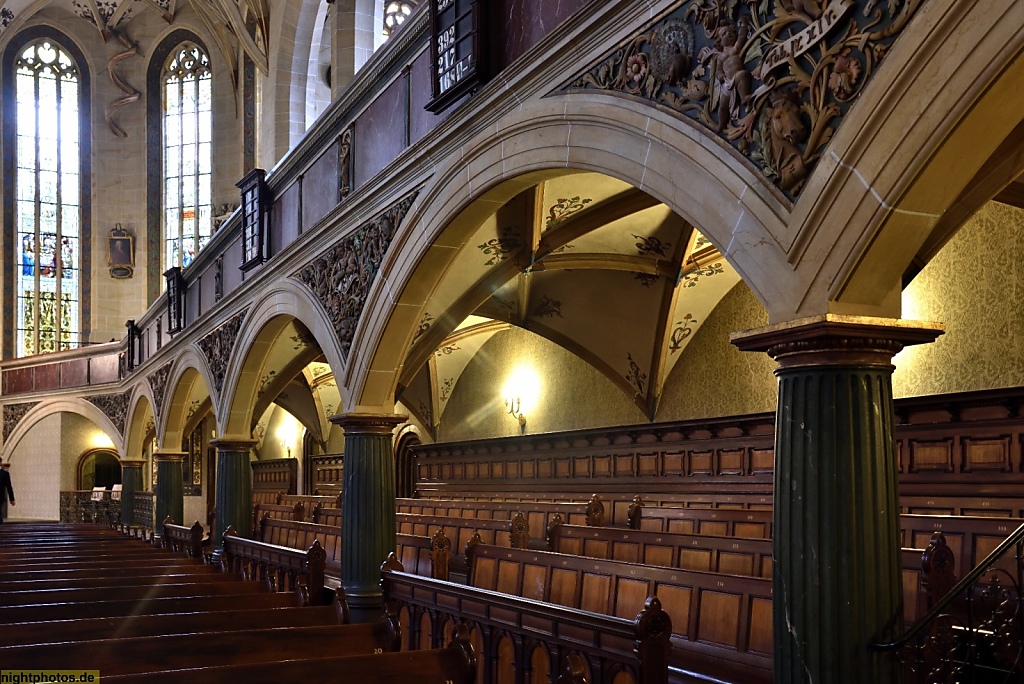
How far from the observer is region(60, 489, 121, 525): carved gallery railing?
2277 cm

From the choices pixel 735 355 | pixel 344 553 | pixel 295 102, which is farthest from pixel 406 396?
pixel 344 553

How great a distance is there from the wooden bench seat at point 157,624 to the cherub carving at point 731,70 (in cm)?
341

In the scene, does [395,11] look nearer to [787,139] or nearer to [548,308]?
[548,308]

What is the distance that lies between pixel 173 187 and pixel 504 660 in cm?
2372

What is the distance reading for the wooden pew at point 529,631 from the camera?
384 cm

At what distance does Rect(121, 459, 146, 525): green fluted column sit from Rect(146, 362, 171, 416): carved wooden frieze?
2.89 m

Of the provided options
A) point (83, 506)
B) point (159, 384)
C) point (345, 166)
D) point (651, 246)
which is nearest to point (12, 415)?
point (83, 506)

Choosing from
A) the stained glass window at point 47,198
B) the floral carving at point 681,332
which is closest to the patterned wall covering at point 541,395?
the floral carving at point 681,332

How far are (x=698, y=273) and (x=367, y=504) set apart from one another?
15.5 ft

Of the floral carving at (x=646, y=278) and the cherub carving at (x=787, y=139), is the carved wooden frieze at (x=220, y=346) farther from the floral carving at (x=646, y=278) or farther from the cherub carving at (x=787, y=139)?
the cherub carving at (x=787, y=139)

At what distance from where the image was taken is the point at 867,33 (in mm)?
3590

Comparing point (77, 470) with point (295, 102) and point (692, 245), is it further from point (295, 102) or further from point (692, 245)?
point (692, 245)

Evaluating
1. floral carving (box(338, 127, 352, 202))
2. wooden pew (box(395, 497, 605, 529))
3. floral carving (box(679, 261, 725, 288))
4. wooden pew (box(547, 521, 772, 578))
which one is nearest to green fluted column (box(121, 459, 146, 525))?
wooden pew (box(395, 497, 605, 529))

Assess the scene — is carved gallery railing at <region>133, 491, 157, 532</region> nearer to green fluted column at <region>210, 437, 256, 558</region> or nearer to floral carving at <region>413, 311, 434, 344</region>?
green fluted column at <region>210, 437, 256, 558</region>
